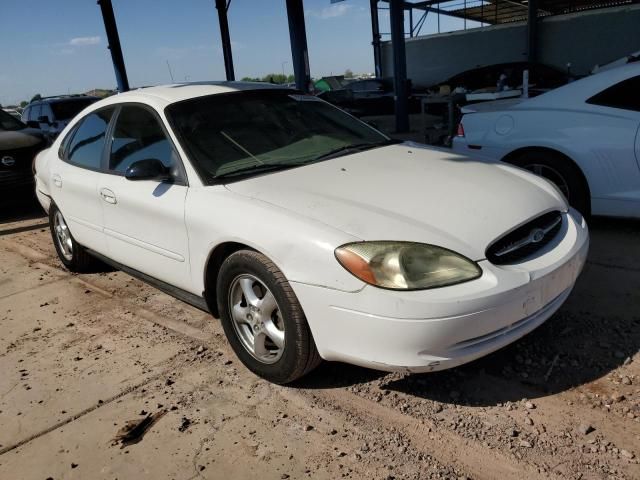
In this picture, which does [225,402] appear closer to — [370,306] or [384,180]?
[370,306]

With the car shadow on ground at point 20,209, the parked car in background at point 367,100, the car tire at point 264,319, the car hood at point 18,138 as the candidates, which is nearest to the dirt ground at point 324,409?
the car tire at point 264,319

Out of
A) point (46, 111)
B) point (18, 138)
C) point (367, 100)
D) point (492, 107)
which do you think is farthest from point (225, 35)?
point (492, 107)

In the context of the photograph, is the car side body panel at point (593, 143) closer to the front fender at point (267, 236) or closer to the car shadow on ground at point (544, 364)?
the car shadow on ground at point (544, 364)

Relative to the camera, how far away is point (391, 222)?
8.04 feet

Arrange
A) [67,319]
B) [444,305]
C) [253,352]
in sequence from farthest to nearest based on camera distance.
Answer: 1. [67,319]
2. [253,352]
3. [444,305]

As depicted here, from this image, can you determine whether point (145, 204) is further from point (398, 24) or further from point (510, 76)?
point (510, 76)

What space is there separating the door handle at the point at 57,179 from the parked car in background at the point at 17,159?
383 centimetres

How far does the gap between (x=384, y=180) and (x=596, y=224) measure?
291 cm

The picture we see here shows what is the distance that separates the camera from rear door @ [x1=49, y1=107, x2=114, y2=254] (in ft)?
13.0

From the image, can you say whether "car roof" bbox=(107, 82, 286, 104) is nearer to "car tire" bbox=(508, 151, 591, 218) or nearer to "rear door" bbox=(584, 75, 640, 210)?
"car tire" bbox=(508, 151, 591, 218)

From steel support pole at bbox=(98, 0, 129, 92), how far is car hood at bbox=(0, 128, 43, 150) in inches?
313

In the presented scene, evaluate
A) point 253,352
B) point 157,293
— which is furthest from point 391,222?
point 157,293

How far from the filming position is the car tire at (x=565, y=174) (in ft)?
15.0

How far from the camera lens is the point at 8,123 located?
877 centimetres
